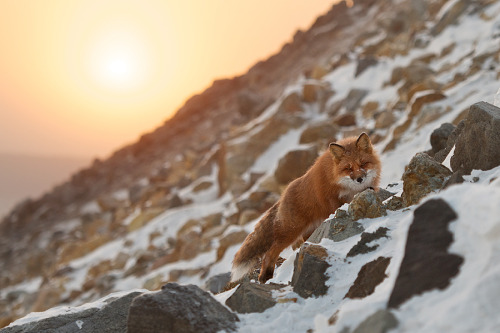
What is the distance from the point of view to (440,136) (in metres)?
10.2

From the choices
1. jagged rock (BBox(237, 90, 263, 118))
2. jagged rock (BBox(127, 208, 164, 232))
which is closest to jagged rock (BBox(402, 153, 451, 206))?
jagged rock (BBox(127, 208, 164, 232))

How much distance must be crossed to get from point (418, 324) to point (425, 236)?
110cm

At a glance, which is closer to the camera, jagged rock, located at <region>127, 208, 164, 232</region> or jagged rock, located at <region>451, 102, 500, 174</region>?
jagged rock, located at <region>451, 102, 500, 174</region>

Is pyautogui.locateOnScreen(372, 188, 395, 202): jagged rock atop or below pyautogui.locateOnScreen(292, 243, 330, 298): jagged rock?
below

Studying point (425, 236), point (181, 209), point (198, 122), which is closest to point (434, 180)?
point (425, 236)

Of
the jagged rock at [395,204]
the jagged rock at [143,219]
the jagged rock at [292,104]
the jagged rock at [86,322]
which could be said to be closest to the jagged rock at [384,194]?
the jagged rock at [395,204]

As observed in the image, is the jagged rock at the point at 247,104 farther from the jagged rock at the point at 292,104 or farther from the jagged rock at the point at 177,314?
the jagged rock at the point at 177,314

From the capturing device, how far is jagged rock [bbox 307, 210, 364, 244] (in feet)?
21.7

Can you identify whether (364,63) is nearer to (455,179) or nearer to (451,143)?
(451,143)

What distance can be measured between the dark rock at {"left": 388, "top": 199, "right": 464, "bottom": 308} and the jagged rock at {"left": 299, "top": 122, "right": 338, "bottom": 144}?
660 inches

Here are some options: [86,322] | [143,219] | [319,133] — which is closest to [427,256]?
[86,322]

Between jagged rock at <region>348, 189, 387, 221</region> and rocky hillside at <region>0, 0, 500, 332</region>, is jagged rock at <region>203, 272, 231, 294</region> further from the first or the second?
jagged rock at <region>348, 189, 387, 221</region>

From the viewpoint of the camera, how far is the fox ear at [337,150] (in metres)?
7.49

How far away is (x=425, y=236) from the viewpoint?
15.3 ft
